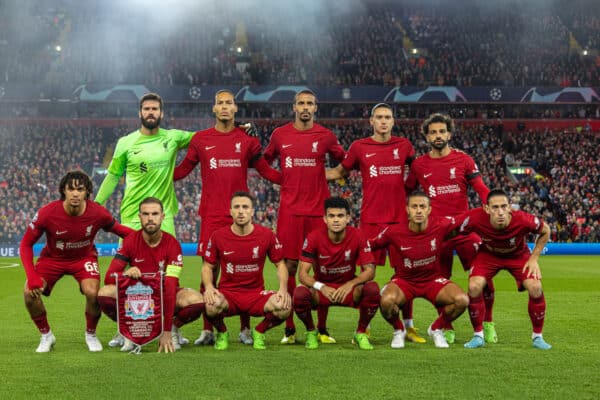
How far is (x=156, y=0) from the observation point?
37.7 m

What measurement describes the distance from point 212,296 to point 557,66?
33020 millimetres

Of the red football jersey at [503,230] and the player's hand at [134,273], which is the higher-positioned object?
the red football jersey at [503,230]

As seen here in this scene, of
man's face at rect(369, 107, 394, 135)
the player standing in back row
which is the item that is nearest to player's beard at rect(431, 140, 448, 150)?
man's face at rect(369, 107, 394, 135)

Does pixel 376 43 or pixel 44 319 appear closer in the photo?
pixel 44 319

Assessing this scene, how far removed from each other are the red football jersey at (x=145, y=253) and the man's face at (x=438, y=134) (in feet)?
9.00

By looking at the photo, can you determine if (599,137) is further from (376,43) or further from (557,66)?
(376,43)

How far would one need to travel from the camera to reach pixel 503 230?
24.0 feet

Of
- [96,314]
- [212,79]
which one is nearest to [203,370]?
[96,314]

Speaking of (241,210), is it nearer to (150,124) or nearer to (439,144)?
(150,124)

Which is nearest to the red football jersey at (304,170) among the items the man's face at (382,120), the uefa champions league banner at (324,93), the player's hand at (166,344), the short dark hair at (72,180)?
the man's face at (382,120)

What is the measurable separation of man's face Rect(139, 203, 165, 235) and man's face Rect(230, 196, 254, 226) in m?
0.67

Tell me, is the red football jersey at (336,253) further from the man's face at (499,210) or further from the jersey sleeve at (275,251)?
the man's face at (499,210)

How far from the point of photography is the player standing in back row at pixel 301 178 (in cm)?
787

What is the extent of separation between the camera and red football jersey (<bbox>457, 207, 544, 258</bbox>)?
7.28 m
